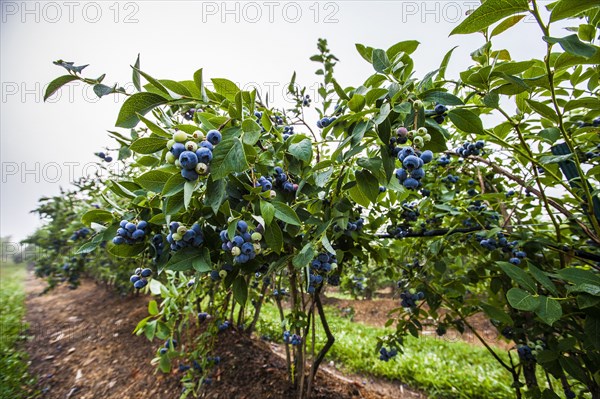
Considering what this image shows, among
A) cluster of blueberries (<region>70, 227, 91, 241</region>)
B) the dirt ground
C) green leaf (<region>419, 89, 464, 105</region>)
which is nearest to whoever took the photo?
green leaf (<region>419, 89, 464, 105</region>)

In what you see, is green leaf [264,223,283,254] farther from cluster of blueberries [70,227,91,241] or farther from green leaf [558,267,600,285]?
cluster of blueberries [70,227,91,241]

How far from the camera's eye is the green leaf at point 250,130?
627 millimetres

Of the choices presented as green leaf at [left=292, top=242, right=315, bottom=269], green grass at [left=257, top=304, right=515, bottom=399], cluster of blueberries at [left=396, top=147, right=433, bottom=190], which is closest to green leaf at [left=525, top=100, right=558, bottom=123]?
cluster of blueberries at [left=396, top=147, right=433, bottom=190]

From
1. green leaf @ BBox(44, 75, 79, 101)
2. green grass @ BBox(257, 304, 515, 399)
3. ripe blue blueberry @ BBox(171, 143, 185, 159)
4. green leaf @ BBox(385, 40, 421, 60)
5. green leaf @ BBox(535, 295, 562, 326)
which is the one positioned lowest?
green grass @ BBox(257, 304, 515, 399)

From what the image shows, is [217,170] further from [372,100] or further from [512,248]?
[512,248]

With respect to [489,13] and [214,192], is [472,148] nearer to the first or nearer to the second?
[489,13]

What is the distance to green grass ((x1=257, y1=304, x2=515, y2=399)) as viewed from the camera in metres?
2.68

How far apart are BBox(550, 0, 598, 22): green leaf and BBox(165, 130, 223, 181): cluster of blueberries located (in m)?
0.76

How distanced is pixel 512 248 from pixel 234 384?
6.77ft

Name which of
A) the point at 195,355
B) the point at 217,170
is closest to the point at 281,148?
the point at 217,170

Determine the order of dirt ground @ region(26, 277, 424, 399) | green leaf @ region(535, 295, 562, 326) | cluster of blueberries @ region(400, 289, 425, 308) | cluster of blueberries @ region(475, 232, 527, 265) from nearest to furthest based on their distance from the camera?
green leaf @ region(535, 295, 562, 326), cluster of blueberries @ region(475, 232, 527, 265), cluster of blueberries @ region(400, 289, 425, 308), dirt ground @ region(26, 277, 424, 399)

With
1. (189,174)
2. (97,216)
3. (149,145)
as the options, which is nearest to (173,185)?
(189,174)

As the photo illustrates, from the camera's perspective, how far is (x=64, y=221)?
17.4 feet

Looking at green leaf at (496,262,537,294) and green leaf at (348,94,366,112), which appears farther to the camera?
green leaf at (496,262,537,294)
